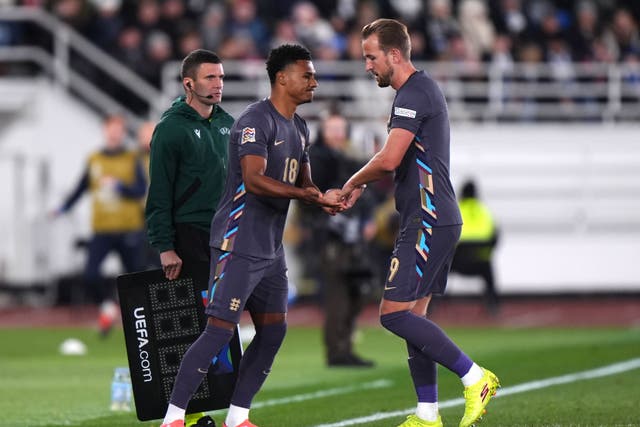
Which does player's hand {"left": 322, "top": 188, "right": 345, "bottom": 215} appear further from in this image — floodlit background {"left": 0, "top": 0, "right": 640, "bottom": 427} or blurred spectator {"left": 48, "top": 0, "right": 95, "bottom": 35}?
blurred spectator {"left": 48, "top": 0, "right": 95, "bottom": 35}

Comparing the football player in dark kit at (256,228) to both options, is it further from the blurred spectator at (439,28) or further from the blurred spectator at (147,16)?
the blurred spectator at (439,28)

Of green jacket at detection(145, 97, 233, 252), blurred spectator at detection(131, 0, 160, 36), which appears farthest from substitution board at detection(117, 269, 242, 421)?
blurred spectator at detection(131, 0, 160, 36)

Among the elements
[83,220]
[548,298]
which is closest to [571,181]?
[548,298]

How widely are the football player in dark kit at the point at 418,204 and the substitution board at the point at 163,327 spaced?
111cm

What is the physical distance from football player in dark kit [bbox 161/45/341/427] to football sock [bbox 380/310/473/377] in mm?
675

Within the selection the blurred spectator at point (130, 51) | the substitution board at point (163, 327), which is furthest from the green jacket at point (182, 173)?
the blurred spectator at point (130, 51)

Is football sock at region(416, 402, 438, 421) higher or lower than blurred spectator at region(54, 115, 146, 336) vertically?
lower

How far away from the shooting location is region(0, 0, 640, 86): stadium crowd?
2334 centimetres

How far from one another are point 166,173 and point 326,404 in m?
2.67

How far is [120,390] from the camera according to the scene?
10961 millimetres

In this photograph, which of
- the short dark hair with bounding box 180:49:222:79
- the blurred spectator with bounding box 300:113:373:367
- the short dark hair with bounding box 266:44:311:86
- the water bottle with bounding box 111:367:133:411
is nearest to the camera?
the short dark hair with bounding box 266:44:311:86

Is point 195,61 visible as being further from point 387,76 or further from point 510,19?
point 510,19

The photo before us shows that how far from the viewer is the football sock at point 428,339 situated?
885 centimetres

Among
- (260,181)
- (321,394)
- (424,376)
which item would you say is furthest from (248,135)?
(321,394)
